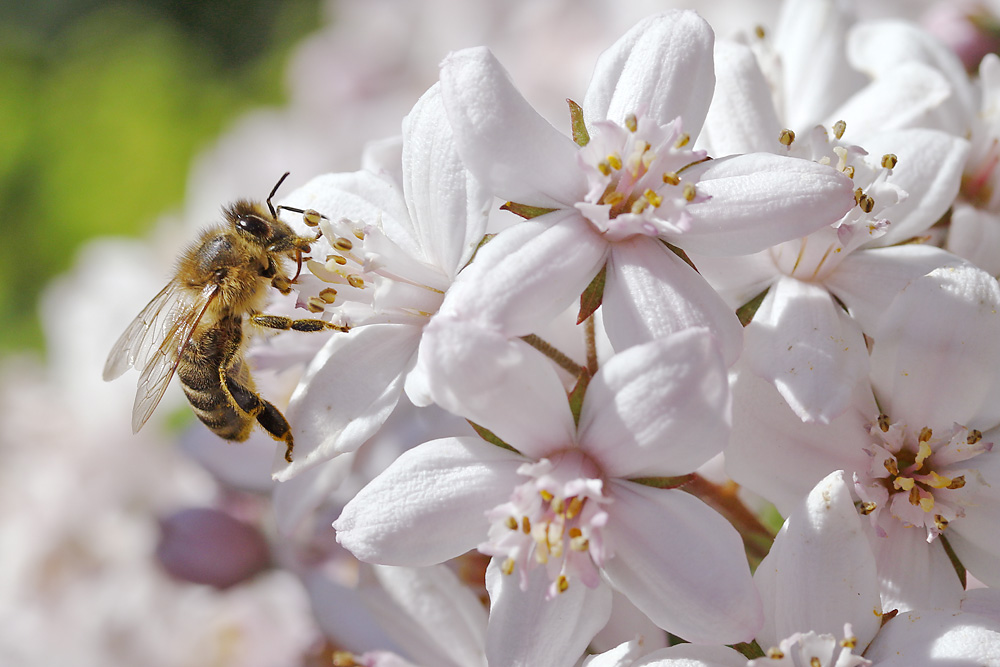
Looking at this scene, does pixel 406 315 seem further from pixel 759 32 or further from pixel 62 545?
pixel 62 545

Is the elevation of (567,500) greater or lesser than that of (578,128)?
lesser

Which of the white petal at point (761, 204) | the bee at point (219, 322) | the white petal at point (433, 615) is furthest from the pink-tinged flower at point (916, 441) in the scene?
the bee at point (219, 322)

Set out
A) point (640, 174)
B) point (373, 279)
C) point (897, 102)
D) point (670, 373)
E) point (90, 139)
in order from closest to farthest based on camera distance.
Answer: point (670, 373)
point (640, 174)
point (373, 279)
point (897, 102)
point (90, 139)

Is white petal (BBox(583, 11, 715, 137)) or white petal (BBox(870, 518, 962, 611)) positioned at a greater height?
white petal (BBox(583, 11, 715, 137))

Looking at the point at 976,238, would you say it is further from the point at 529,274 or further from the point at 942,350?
the point at 529,274

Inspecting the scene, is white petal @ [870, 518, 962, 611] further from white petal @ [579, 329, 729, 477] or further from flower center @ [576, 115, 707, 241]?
flower center @ [576, 115, 707, 241]

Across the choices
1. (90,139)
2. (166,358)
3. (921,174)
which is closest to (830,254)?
(921,174)

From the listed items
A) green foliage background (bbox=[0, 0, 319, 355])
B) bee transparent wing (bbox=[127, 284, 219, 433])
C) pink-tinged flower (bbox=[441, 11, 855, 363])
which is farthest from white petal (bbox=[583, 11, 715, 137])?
green foliage background (bbox=[0, 0, 319, 355])

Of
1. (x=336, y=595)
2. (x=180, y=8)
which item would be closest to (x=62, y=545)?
(x=336, y=595)
